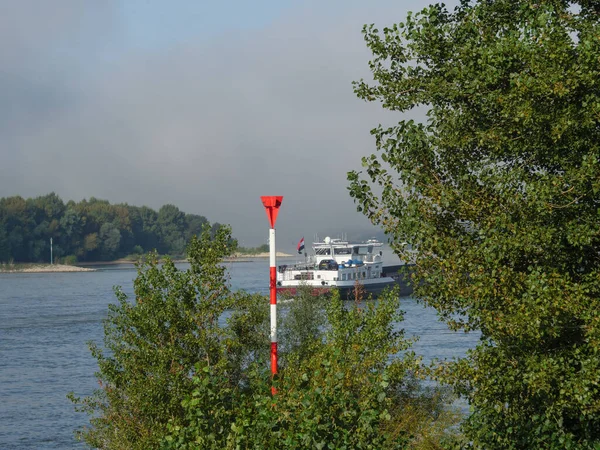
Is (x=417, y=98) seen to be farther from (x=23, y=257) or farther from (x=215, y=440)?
(x=23, y=257)

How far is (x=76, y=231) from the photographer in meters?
158

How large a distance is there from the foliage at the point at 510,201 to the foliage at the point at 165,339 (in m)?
6.09

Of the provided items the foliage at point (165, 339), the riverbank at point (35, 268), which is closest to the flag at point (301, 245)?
the foliage at point (165, 339)

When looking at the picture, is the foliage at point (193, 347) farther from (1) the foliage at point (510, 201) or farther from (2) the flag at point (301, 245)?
(2) the flag at point (301, 245)

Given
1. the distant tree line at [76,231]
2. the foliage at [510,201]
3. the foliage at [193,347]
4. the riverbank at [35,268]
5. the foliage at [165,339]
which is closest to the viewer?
the foliage at [510,201]

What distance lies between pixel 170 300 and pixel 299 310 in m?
13.1

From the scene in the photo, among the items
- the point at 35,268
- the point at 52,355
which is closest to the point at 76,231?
the point at 35,268

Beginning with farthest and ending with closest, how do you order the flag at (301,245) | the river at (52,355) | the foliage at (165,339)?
1. the flag at (301,245)
2. the river at (52,355)
3. the foliage at (165,339)

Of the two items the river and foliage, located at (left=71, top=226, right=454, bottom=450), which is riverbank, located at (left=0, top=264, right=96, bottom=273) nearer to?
the river

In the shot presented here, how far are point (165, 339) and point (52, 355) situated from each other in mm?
32605

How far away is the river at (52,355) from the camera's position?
99.3 feet

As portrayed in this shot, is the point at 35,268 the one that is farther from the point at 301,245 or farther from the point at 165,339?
the point at 165,339

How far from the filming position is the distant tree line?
149125mm

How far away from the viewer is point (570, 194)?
29.7 feet
